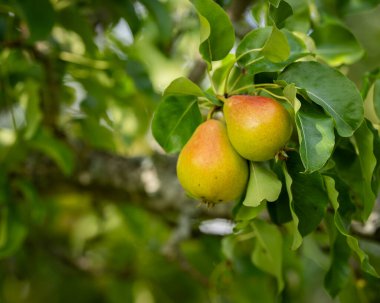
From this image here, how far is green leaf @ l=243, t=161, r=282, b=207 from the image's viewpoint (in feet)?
2.61

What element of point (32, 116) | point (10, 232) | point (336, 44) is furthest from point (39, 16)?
point (336, 44)

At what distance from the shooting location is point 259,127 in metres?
0.77

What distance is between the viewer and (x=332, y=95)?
80cm

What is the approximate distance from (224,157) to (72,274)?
5.11 feet

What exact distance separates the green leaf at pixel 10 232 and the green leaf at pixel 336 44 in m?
0.84

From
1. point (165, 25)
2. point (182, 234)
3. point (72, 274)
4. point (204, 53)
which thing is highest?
point (204, 53)

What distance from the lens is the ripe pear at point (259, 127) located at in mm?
773

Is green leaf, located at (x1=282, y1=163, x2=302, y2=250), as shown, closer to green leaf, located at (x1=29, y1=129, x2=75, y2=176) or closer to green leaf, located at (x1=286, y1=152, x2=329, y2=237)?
green leaf, located at (x1=286, y1=152, x2=329, y2=237)

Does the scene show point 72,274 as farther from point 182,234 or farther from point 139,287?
point 182,234

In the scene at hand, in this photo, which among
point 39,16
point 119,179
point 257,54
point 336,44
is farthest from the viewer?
point 119,179

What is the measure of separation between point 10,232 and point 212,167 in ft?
2.79

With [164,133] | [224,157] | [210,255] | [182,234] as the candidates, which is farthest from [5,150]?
[224,157]

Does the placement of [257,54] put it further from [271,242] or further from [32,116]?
[32,116]

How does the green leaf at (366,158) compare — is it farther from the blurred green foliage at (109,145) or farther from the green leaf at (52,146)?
the green leaf at (52,146)
